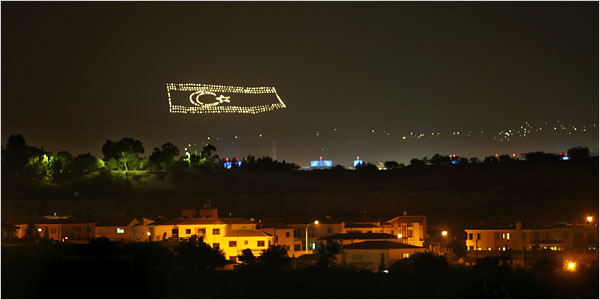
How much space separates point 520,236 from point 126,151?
28.9m

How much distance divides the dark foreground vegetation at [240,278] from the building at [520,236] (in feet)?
23.0

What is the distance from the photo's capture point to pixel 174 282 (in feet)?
57.6

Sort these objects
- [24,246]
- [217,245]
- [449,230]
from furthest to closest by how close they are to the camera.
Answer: [449,230] → [217,245] → [24,246]

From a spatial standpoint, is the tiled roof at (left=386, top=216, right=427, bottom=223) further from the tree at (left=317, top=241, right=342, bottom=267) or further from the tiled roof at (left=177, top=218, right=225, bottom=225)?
the tree at (left=317, top=241, right=342, bottom=267)

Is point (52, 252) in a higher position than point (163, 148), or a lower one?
lower

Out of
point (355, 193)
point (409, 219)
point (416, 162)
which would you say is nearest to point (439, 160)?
point (416, 162)

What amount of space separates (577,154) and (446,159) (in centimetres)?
783

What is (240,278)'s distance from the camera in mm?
17625

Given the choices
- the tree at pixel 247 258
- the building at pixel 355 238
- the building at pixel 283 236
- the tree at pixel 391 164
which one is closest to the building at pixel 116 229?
the building at pixel 283 236

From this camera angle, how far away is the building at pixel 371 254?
21.7m

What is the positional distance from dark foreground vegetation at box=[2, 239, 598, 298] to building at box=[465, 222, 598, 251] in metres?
7.00

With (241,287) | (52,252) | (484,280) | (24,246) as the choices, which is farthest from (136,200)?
(484,280)

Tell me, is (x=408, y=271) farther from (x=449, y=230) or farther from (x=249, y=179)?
(x=249, y=179)

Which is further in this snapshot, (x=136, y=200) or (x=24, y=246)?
(x=136, y=200)
